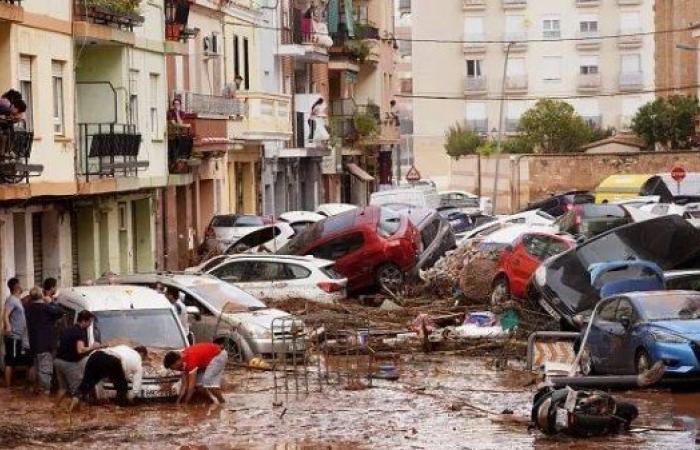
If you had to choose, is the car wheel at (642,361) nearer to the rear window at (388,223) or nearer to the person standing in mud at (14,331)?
the person standing in mud at (14,331)

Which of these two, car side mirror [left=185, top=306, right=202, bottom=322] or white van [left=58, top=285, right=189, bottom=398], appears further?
car side mirror [left=185, top=306, right=202, bottom=322]

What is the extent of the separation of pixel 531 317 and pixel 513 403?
811 centimetres

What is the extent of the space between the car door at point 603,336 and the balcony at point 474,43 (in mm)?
93659

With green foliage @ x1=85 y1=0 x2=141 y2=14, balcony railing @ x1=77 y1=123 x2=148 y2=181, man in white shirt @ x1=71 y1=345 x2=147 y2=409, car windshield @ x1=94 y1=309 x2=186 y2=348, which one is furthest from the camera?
green foliage @ x1=85 y1=0 x2=141 y2=14

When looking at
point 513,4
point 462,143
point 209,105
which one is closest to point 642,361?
point 209,105

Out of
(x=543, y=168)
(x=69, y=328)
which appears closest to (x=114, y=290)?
A: (x=69, y=328)

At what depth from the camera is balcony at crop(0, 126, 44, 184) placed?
95.7 ft

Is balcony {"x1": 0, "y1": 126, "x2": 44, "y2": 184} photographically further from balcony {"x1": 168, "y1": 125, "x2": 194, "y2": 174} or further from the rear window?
balcony {"x1": 168, "y1": 125, "x2": 194, "y2": 174}

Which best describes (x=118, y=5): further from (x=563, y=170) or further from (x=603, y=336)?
(x=563, y=170)

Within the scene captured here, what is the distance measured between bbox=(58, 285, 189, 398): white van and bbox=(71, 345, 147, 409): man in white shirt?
1014mm

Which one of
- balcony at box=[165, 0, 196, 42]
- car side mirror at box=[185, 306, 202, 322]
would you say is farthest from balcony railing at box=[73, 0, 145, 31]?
car side mirror at box=[185, 306, 202, 322]

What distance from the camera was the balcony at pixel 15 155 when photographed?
1148 inches

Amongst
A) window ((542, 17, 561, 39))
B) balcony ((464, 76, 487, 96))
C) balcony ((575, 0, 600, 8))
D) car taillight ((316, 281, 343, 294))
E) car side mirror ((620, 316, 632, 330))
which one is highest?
balcony ((575, 0, 600, 8))

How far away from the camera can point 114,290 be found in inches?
1099
